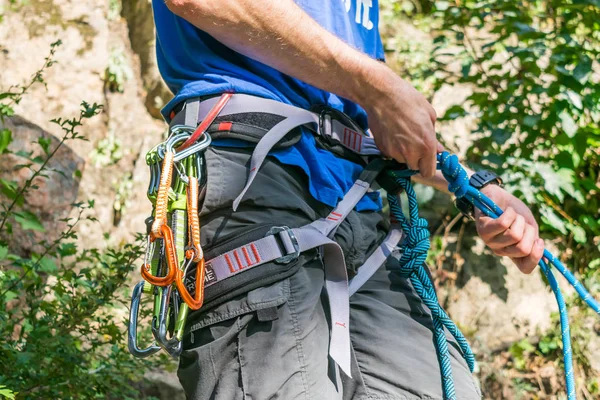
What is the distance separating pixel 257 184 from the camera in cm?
150

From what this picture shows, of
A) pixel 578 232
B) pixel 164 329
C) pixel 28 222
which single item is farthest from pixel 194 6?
pixel 578 232

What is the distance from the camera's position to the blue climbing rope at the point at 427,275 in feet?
5.52

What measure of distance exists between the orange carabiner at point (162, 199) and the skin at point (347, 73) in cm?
33

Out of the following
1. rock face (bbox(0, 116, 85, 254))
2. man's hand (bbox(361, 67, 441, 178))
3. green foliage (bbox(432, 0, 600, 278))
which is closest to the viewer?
man's hand (bbox(361, 67, 441, 178))

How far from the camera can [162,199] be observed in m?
1.35

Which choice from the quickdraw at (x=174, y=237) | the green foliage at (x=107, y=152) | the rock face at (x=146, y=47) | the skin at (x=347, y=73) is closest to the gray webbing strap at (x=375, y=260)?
the skin at (x=347, y=73)

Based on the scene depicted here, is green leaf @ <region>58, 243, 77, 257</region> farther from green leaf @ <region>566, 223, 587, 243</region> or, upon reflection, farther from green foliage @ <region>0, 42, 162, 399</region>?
green leaf @ <region>566, 223, 587, 243</region>

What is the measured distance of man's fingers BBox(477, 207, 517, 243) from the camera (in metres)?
1.71

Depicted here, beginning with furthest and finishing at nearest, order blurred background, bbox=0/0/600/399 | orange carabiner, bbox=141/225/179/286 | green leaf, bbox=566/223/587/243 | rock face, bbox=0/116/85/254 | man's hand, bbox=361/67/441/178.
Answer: green leaf, bbox=566/223/587/243
rock face, bbox=0/116/85/254
blurred background, bbox=0/0/600/399
man's hand, bbox=361/67/441/178
orange carabiner, bbox=141/225/179/286

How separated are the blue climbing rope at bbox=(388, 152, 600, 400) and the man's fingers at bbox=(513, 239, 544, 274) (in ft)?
0.08

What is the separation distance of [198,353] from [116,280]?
3.55ft

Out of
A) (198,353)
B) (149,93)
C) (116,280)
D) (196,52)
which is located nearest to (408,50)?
(149,93)

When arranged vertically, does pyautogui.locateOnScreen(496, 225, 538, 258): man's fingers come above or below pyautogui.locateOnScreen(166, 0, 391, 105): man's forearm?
below

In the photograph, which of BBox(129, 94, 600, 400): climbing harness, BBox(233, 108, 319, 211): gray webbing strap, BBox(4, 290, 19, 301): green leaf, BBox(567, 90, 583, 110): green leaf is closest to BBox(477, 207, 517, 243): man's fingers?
BBox(129, 94, 600, 400): climbing harness
